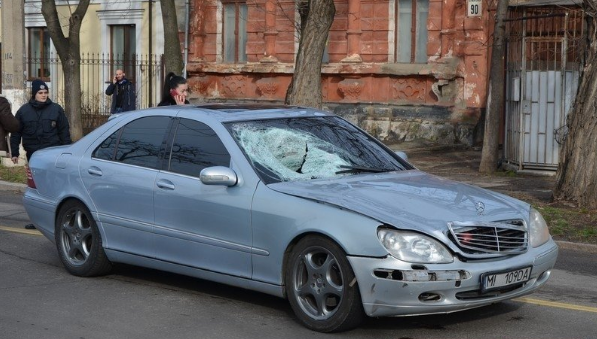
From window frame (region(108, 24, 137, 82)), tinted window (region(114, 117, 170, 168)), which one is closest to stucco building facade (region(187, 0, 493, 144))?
window frame (region(108, 24, 137, 82))

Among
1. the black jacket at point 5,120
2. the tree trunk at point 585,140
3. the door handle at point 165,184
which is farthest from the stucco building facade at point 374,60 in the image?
the door handle at point 165,184

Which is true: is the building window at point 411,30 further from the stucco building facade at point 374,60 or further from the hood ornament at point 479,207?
the hood ornament at point 479,207

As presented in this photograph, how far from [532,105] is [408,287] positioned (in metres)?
12.0

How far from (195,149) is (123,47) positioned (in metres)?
25.2

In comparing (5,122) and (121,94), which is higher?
(121,94)

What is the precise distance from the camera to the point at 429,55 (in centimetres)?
2511

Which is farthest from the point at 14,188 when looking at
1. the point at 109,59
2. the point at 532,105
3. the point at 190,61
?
the point at 109,59

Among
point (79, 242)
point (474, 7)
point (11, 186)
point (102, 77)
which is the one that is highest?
point (474, 7)

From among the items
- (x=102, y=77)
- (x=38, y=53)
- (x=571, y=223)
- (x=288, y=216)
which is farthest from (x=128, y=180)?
→ (x=38, y=53)

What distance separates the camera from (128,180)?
28.8 feet

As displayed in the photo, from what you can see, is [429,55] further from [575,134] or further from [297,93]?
[575,134]

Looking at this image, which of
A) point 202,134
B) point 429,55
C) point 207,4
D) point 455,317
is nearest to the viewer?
point 455,317

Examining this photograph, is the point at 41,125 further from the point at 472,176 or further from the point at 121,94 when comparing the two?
the point at 121,94

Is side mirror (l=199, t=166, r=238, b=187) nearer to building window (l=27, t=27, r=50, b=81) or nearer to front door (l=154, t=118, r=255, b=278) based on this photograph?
front door (l=154, t=118, r=255, b=278)
